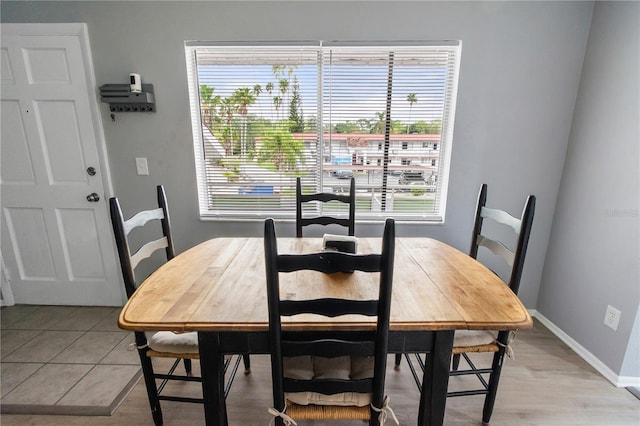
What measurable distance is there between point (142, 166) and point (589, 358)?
11.3ft

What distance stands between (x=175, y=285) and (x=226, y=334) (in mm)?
377

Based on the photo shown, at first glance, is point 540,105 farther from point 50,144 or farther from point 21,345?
point 21,345

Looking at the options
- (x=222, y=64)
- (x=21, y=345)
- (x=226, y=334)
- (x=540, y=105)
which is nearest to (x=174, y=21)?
(x=222, y=64)

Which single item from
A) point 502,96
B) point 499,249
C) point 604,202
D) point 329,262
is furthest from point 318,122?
point 604,202

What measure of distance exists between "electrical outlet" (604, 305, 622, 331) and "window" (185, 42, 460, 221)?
1.13 metres

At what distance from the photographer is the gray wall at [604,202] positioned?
1601 mm

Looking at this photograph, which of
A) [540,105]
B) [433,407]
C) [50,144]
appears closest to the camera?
[433,407]

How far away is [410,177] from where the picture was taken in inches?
86.7

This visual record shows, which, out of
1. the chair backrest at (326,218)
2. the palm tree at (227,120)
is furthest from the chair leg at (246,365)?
the palm tree at (227,120)

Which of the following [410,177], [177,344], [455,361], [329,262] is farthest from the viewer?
[410,177]

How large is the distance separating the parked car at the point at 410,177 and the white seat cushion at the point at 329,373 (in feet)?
4.87

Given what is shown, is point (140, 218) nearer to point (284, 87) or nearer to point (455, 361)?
point (284, 87)

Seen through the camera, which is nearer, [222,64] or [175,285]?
[175,285]

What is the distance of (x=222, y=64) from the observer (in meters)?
2.04
